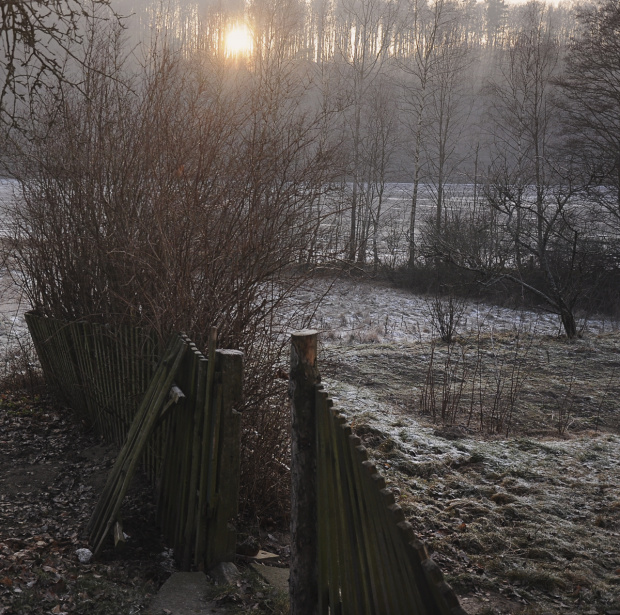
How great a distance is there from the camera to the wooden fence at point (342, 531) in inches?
60.9

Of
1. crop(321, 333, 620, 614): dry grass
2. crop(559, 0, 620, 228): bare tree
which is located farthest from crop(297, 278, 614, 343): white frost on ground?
crop(559, 0, 620, 228): bare tree

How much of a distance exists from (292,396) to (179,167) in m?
3.18

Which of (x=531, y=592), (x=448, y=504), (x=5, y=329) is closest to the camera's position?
(x=531, y=592)

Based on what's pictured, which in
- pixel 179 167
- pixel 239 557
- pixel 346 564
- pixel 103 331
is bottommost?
pixel 239 557

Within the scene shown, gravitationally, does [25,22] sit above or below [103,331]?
above

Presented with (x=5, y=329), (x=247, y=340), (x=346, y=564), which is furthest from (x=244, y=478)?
(x=5, y=329)

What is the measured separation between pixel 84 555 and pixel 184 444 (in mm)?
920

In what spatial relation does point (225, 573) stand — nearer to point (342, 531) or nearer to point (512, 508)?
point (342, 531)

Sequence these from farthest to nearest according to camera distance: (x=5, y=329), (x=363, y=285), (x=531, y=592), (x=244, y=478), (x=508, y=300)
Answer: (x=363, y=285), (x=508, y=300), (x=5, y=329), (x=244, y=478), (x=531, y=592)

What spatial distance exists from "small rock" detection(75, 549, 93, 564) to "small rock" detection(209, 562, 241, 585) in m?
0.82

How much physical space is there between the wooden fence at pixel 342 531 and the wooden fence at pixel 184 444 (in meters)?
0.87

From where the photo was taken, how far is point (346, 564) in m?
2.10

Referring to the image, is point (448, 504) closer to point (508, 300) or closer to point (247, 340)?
point (247, 340)

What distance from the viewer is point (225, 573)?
3.35 m
